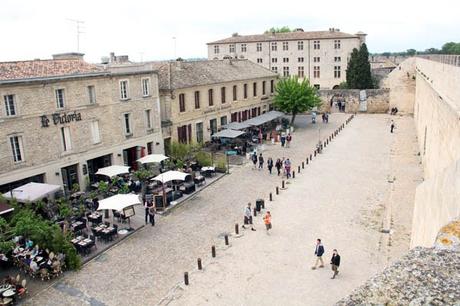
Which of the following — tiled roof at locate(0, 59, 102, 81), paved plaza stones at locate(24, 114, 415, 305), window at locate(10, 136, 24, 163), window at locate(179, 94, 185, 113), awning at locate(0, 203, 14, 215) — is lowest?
paved plaza stones at locate(24, 114, 415, 305)

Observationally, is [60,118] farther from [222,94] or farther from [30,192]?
[222,94]

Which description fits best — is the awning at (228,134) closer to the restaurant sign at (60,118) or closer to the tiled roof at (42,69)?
the tiled roof at (42,69)

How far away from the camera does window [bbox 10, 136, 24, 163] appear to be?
19344mm

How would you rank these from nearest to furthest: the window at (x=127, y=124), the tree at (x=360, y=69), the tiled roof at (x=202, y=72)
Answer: the window at (x=127, y=124), the tiled roof at (x=202, y=72), the tree at (x=360, y=69)

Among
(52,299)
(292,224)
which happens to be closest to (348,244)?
(292,224)

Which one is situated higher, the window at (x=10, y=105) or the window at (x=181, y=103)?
the window at (x=10, y=105)

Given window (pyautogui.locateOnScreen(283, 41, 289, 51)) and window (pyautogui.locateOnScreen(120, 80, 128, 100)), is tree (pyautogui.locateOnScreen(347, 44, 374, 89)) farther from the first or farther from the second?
window (pyautogui.locateOnScreen(120, 80, 128, 100))

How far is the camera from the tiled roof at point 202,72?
3094 cm

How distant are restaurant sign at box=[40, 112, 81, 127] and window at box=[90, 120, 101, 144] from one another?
1130mm

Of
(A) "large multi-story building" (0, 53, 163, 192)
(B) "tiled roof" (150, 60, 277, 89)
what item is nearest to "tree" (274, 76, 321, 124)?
(B) "tiled roof" (150, 60, 277, 89)

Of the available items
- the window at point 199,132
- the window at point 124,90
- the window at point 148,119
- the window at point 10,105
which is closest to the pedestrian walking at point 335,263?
the window at point 10,105

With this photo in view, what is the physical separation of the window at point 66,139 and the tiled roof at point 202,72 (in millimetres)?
9671

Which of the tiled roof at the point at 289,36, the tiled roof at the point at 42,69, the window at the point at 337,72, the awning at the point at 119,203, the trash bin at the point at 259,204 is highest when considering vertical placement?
the tiled roof at the point at 289,36

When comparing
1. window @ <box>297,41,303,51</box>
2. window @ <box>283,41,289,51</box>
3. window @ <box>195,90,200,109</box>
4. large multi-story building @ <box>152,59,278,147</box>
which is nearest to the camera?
large multi-story building @ <box>152,59,278,147</box>
